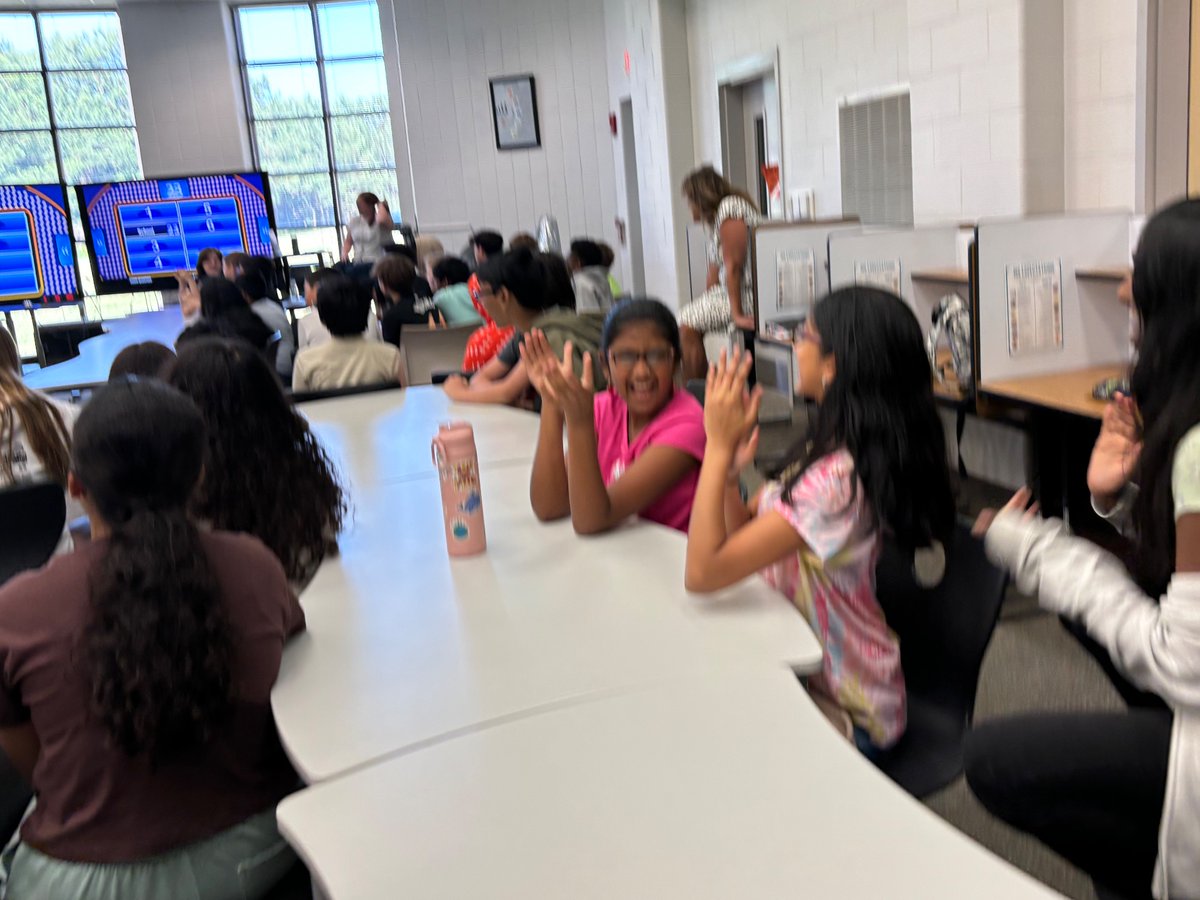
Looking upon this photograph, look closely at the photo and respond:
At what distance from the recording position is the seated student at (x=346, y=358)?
11.8ft

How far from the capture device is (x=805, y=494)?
149 cm

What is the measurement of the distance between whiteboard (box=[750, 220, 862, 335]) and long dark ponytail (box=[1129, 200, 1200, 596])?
3293 mm

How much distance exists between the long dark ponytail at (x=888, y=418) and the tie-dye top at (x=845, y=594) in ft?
0.10

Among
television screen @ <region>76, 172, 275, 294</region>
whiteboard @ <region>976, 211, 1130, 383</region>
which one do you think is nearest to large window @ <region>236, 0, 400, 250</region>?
television screen @ <region>76, 172, 275, 294</region>

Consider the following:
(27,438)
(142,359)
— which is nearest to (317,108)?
(142,359)

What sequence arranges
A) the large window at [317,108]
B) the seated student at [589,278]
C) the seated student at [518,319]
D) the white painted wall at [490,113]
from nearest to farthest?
the seated student at [518,319], the seated student at [589,278], the white painted wall at [490,113], the large window at [317,108]

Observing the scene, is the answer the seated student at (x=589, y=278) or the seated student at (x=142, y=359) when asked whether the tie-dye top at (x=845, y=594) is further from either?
the seated student at (x=589, y=278)

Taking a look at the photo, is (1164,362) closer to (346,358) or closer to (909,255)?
(909,255)

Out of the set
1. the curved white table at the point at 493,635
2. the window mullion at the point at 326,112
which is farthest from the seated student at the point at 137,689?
the window mullion at the point at 326,112

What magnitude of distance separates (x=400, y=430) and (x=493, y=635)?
62.5 inches

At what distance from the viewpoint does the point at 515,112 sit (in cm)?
962

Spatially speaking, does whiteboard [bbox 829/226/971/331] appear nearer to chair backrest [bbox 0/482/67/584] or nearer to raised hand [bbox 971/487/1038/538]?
raised hand [bbox 971/487/1038/538]

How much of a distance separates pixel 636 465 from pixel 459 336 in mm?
2673

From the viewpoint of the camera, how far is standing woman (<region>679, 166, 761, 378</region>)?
4789mm
